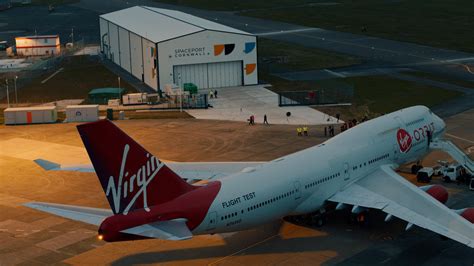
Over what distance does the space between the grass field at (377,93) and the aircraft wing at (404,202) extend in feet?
137

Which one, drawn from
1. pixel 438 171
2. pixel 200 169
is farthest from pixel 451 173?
pixel 200 169

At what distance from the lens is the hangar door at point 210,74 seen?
128 m

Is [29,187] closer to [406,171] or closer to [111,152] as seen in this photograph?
[111,152]

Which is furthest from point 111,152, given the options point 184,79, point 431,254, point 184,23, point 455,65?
point 455,65

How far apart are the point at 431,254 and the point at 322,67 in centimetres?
8974

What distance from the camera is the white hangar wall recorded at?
415ft

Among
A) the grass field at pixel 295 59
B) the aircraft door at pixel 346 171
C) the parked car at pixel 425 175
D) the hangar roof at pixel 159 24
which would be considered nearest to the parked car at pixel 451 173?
the parked car at pixel 425 175

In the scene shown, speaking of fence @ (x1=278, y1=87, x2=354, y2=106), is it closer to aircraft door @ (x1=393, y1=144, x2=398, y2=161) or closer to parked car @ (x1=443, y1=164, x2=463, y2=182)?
parked car @ (x1=443, y1=164, x2=463, y2=182)

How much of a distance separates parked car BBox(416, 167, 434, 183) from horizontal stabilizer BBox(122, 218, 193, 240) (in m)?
32.8

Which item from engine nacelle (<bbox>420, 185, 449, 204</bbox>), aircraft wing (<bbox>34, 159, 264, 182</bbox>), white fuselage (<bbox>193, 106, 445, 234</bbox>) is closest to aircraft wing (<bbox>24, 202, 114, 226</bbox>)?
white fuselage (<bbox>193, 106, 445, 234</bbox>)

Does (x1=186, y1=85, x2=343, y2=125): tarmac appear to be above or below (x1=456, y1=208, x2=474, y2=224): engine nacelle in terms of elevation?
above

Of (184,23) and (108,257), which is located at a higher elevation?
(184,23)

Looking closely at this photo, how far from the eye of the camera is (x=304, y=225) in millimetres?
63281

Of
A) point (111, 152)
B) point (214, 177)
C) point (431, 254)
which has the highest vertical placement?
point (111, 152)
